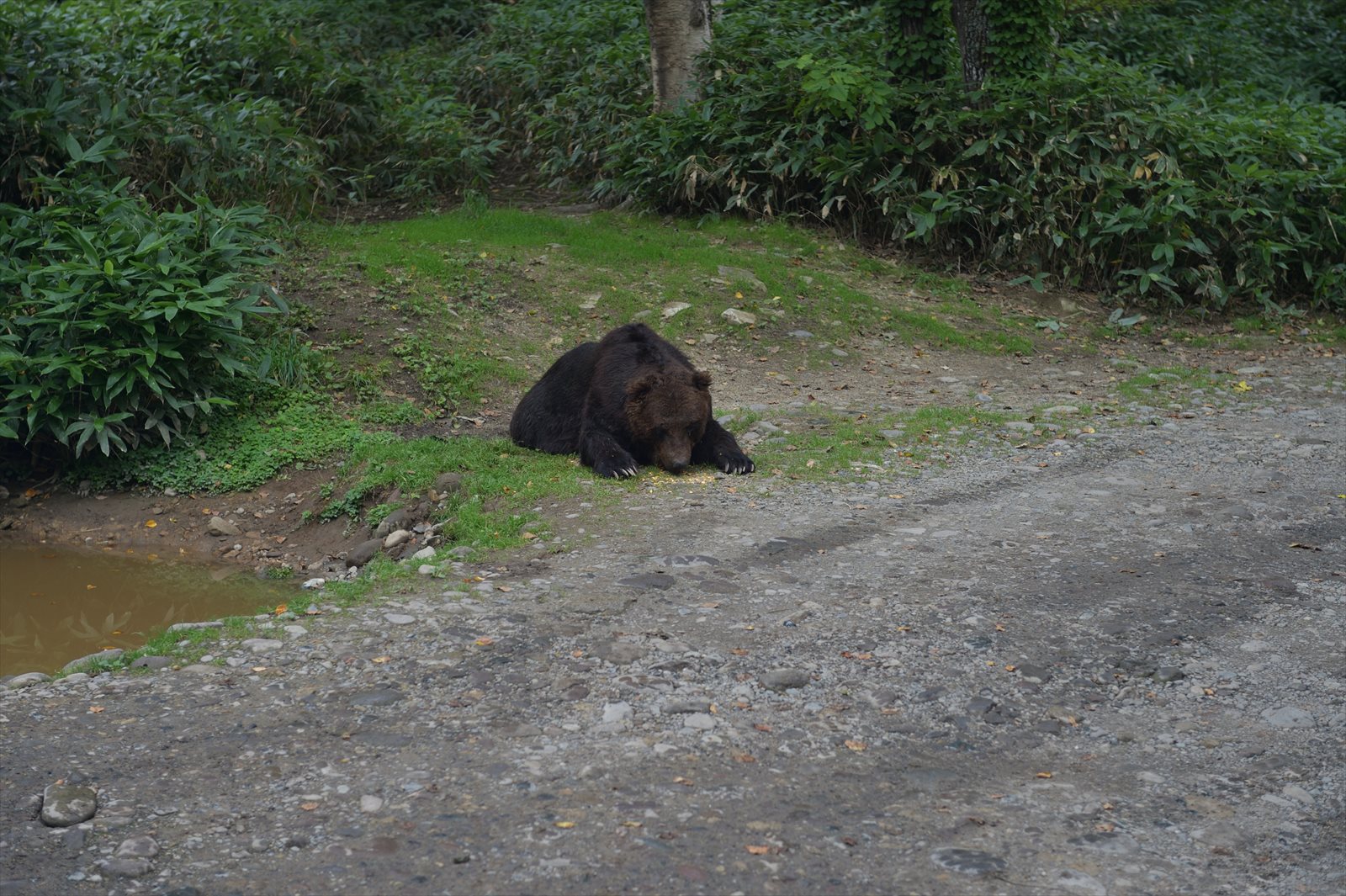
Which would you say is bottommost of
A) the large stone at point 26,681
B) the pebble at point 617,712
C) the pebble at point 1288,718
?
the large stone at point 26,681

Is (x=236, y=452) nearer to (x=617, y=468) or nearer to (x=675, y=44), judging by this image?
(x=617, y=468)

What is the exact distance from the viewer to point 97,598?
780 cm

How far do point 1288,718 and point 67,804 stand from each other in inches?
178

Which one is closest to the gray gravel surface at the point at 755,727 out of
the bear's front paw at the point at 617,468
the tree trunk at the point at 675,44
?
the bear's front paw at the point at 617,468

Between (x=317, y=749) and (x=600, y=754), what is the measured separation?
1034 millimetres

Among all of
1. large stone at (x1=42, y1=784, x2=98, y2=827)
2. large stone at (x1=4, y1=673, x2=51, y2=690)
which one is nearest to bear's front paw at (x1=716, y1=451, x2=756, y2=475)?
large stone at (x1=4, y1=673, x2=51, y2=690)

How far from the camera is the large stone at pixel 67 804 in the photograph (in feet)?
12.9

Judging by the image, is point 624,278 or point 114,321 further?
point 624,278

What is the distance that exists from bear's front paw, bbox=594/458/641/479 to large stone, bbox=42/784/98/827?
4.41 m

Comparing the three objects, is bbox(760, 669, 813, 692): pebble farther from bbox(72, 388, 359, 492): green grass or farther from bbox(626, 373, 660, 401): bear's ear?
bbox(72, 388, 359, 492): green grass

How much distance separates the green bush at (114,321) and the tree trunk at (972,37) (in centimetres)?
833

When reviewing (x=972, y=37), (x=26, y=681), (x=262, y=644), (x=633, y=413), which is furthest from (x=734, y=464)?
(x=972, y=37)

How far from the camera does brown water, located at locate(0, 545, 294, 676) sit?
709cm

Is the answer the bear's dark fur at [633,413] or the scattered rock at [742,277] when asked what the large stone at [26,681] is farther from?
the scattered rock at [742,277]
